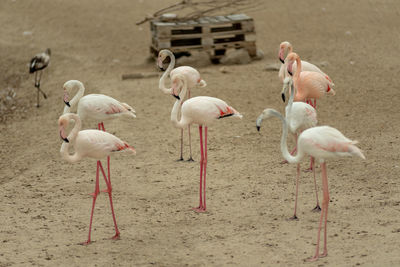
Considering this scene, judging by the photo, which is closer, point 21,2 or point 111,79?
point 111,79

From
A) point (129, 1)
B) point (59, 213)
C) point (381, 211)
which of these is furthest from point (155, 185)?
point (129, 1)

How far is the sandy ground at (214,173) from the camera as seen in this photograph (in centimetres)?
525

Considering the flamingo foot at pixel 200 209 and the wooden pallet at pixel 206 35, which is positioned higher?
the wooden pallet at pixel 206 35

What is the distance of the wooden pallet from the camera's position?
11.4m

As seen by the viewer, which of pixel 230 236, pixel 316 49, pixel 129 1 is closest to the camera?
pixel 230 236

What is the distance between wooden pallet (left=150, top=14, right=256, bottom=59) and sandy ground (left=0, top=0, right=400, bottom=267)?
1.71 feet

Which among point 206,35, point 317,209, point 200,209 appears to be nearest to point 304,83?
point 317,209

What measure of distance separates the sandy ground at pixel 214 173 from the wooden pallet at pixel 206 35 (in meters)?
0.52

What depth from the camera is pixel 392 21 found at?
13.6 m

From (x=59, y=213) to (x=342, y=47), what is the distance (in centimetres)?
762

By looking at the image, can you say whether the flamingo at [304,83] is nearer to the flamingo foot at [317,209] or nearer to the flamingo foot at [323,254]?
the flamingo foot at [317,209]

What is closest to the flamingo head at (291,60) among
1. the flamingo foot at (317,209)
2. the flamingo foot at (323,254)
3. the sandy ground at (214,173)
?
the sandy ground at (214,173)

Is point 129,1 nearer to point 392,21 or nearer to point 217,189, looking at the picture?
point 392,21

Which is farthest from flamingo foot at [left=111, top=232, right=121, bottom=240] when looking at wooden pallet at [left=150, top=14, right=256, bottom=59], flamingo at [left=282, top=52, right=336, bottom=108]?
wooden pallet at [left=150, top=14, right=256, bottom=59]
